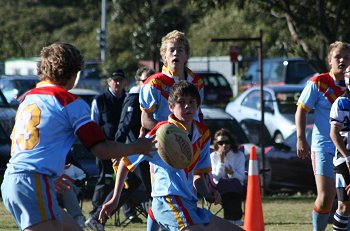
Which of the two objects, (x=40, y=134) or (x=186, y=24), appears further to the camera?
(x=186, y=24)

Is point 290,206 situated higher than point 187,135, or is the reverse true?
point 187,135

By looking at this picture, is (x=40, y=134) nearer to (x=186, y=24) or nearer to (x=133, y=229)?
(x=133, y=229)

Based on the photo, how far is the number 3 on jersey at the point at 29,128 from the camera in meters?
6.55

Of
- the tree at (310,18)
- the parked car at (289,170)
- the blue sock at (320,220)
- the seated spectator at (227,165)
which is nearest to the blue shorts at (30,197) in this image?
the blue sock at (320,220)

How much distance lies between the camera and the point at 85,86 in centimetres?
3222

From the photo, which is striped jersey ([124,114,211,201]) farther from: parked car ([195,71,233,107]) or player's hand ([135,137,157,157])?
parked car ([195,71,233,107])

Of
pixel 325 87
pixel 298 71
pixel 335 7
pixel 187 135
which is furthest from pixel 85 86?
pixel 187 135

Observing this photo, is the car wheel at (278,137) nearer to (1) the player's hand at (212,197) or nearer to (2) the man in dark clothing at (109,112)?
(2) the man in dark clothing at (109,112)

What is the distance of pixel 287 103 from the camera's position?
851 inches

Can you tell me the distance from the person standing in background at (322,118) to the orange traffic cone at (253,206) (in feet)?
5.35

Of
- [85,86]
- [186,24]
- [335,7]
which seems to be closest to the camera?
[335,7]

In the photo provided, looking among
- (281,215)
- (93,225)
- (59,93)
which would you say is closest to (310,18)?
(281,215)

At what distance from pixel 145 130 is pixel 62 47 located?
2842 millimetres

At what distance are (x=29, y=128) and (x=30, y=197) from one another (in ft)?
1.34
